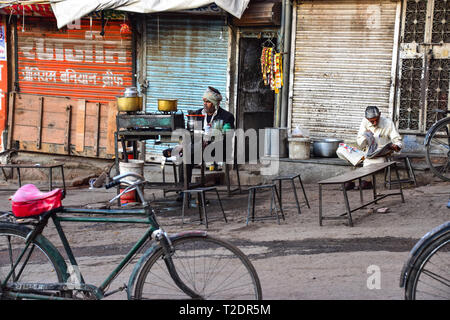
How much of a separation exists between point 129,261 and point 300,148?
6.89 m

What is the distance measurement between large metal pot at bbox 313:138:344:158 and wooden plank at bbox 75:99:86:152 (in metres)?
4.89

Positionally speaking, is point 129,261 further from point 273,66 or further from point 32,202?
point 273,66

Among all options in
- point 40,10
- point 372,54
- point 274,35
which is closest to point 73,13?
point 40,10

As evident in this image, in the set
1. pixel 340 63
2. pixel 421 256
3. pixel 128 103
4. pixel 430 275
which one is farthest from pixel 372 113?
pixel 421 256

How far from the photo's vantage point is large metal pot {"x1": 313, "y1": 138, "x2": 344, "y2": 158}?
415 inches

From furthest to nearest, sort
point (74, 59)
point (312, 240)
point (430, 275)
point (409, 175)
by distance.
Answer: point (74, 59) → point (409, 175) → point (312, 240) → point (430, 275)

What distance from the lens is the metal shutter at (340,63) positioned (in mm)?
10367

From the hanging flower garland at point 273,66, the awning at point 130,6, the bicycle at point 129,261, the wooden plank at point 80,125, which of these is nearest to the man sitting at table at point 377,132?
the hanging flower garland at point 273,66

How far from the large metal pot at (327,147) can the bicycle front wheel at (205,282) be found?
6.08m

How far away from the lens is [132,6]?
10648mm

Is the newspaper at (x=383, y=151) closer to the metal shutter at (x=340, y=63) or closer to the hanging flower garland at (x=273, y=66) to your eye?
the metal shutter at (x=340, y=63)

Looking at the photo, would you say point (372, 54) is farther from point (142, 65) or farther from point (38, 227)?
point (38, 227)

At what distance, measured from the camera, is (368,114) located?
912cm
